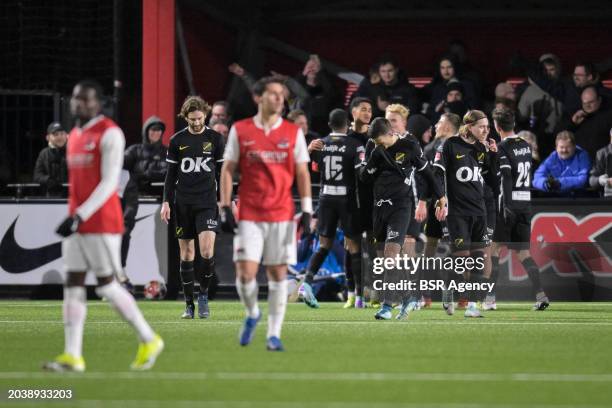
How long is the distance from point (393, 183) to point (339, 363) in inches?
203

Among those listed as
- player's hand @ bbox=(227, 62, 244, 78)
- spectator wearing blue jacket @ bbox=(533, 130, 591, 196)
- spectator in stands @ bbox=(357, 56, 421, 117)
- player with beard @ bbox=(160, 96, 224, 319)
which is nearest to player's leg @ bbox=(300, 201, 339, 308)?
Answer: player with beard @ bbox=(160, 96, 224, 319)

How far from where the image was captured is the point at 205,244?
14.9 metres

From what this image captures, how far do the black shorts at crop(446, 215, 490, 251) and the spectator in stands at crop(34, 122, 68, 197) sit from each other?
6940 mm

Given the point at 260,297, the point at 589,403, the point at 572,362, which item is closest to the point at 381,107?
the point at 260,297

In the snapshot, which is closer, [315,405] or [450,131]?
[315,405]

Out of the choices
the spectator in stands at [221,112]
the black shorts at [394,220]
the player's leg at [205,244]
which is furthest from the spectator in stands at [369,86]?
the player's leg at [205,244]

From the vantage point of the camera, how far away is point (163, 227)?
770 inches

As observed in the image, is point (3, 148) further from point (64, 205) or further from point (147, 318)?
point (147, 318)

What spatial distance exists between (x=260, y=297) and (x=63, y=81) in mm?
5966

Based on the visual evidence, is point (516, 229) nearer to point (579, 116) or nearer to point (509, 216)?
point (509, 216)

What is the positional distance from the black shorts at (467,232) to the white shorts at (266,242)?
15.5 feet

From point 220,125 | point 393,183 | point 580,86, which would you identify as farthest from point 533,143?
point 393,183

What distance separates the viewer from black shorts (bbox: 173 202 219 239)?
14.9m

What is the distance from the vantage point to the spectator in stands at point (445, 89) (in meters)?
20.8
